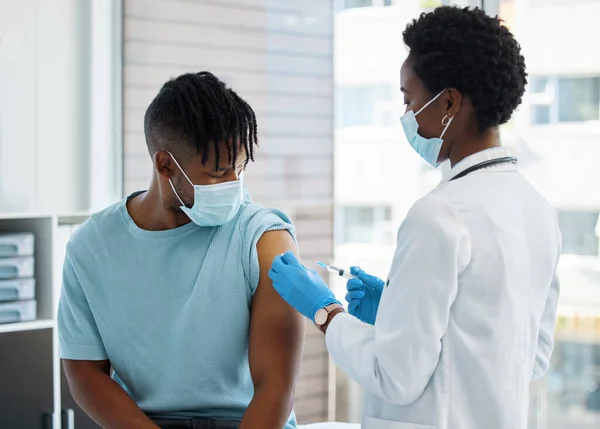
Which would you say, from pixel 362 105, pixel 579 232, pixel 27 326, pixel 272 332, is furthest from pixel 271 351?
pixel 362 105

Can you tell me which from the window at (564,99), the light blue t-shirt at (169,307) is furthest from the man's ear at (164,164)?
the window at (564,99)

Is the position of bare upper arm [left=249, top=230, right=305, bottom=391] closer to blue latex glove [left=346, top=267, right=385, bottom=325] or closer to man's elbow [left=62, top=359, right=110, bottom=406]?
blue latex glove [left=346, top=267, right=385, bottom=325]

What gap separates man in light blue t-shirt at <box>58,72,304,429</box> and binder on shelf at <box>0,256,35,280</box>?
38.0 inches

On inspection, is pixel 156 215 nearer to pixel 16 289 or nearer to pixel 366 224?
pixel 16 289

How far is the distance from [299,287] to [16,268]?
1403 mm

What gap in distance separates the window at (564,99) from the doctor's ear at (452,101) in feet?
5.33

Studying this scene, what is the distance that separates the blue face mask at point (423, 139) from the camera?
1281mm

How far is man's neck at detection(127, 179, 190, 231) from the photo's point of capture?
1541 mm

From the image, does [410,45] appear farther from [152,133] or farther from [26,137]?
[26,137]

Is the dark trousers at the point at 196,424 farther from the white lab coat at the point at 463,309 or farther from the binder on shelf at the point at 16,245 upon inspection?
the binder on shelf at the point at 16,245

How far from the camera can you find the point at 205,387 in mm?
1445

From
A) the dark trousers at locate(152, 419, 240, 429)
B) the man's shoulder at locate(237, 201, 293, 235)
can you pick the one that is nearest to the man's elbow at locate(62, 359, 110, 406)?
the dark trousers at locate(152, 419, 240, 429)

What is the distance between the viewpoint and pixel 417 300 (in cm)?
114

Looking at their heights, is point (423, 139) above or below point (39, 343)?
above
